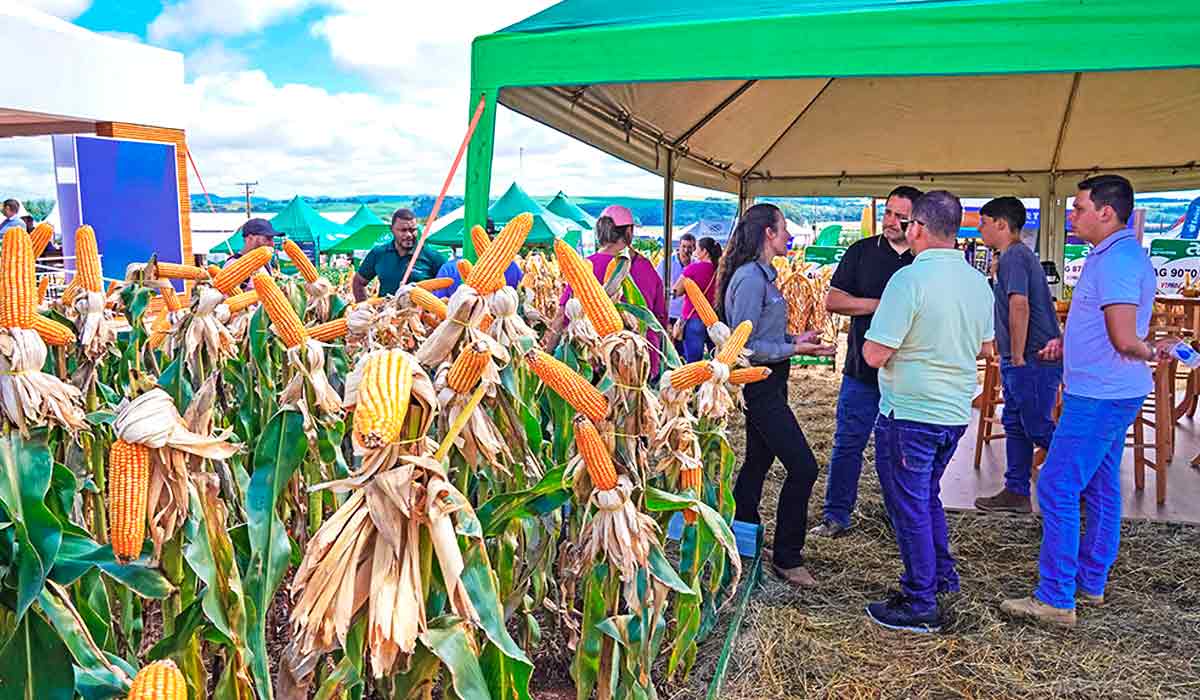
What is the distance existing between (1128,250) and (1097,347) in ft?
1.19

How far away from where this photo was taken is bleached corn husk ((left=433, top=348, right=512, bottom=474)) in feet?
5.51

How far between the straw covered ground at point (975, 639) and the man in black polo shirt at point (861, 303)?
0.49 m

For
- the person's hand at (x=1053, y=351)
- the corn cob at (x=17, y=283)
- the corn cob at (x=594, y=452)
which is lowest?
the person's hand at (x=1053, y=351)

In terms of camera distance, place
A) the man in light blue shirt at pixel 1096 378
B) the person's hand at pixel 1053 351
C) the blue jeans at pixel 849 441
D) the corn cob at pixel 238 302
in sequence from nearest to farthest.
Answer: the corn cob at pixel 238 302
the man in light blue shirt at pixel 1096 378
the blue jeans at pixel 849 441
the person's hand at pixel 1053 351

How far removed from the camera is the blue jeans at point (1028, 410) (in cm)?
445

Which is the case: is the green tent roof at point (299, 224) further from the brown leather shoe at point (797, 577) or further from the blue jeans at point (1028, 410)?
the brown leather shoe at point (797, 577)

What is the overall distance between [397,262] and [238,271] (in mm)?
3101

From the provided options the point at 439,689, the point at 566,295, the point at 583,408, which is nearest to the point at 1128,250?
the point at 566,295

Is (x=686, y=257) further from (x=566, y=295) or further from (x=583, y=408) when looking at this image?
(x=583, y=408)

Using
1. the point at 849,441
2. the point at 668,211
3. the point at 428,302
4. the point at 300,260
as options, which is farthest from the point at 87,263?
the point at 668,211

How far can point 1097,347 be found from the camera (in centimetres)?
301

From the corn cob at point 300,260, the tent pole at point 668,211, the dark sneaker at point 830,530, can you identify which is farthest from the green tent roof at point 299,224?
the dark sneaker at point 830,530

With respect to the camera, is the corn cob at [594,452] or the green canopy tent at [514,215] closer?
the corn cob at [594,452]

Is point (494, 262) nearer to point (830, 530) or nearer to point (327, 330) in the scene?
point (327, 330)
